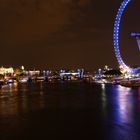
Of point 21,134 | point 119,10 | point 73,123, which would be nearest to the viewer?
point 21,134

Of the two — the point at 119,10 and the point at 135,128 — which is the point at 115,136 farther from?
the point at 119,10

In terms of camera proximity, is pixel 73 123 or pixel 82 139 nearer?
pixel 82 139

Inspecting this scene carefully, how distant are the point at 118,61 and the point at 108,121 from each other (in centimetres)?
3509

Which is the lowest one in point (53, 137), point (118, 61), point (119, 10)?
point (53, 137)

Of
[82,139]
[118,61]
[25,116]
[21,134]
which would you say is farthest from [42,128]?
[118,61]

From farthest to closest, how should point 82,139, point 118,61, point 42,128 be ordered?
→ point 118,61, point 42,128, point 82,139

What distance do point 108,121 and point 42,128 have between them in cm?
292

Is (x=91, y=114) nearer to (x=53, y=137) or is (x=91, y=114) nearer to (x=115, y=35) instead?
(x=53, y=137)

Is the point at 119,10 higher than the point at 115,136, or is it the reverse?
the point at 119,10

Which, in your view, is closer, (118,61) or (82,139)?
(82,139)

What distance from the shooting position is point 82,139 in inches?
466

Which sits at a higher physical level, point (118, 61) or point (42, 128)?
point (118, 61)

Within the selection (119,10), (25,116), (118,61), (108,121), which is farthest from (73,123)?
(118,61)

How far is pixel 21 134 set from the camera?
43.2ft
